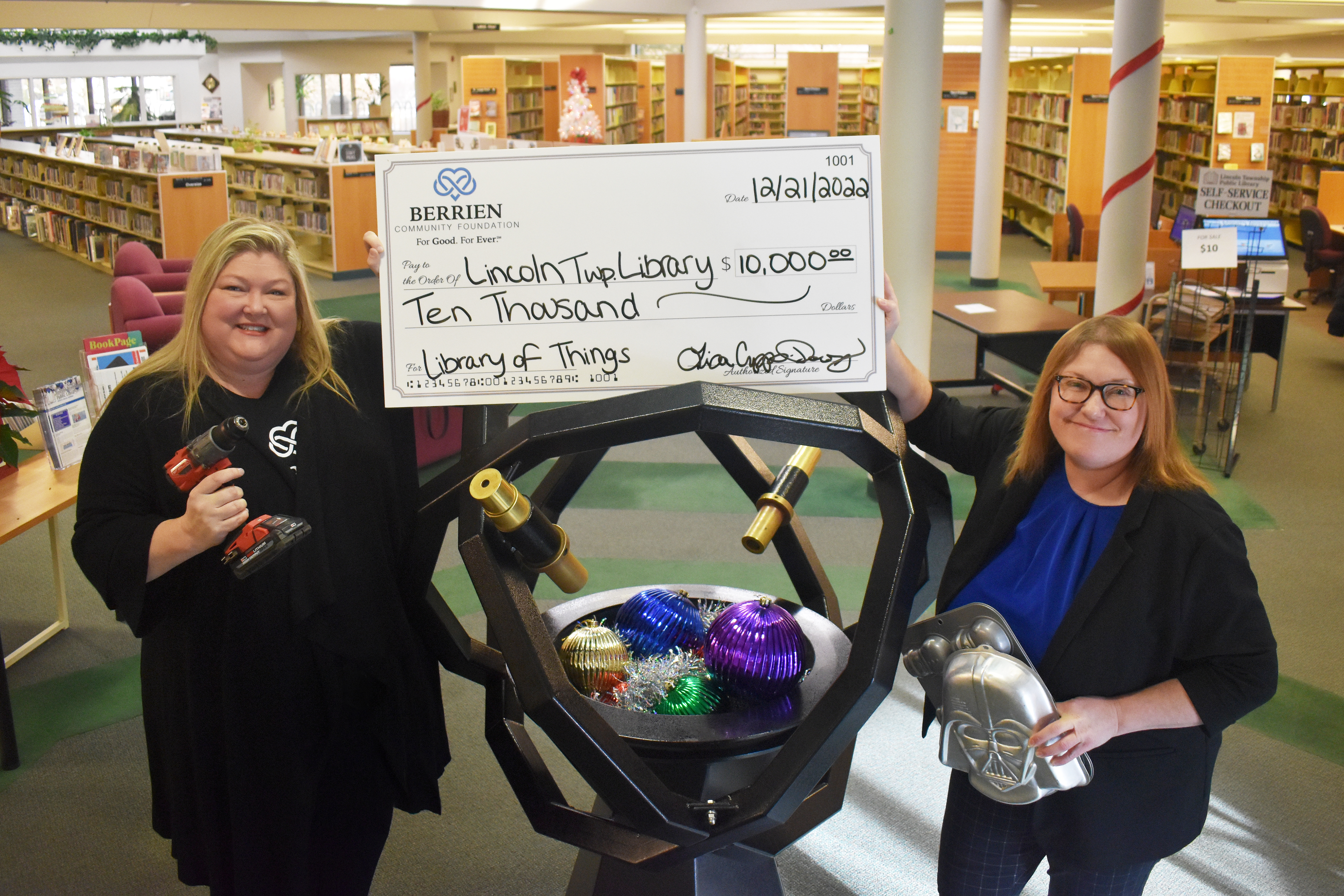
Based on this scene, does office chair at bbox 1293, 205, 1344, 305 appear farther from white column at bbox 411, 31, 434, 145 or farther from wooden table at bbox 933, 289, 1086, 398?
white column at bbox 411, 31, 434, 145

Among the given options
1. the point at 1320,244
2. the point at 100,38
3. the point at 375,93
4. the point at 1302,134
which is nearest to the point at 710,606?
the point at 1320,244

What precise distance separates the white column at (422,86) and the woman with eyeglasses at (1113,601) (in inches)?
605

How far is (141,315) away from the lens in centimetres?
636

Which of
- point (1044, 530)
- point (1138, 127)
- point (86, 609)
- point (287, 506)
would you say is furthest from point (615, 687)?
point (1138, 127)

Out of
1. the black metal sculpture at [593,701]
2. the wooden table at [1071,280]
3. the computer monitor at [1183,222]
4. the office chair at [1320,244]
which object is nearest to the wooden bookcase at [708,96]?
the wooden table at [1071,280]

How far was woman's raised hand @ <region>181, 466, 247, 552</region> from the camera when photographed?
4.77ft

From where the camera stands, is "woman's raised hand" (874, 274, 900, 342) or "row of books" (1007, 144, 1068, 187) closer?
"woman's raised hand" (874, 274, 900, 342)

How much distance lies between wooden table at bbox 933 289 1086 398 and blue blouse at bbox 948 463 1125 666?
13.4ft

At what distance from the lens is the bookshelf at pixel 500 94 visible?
15.9 m

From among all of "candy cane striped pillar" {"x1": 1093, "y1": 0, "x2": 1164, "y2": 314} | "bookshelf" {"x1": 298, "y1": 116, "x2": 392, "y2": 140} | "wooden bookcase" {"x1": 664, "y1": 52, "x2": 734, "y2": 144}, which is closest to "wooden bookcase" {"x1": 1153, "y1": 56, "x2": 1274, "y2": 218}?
"candy cane striped pillar" {"x1": 1093, "y1": 0, "x2": 1164, "y2": 314}

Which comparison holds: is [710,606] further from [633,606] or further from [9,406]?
[9,406]

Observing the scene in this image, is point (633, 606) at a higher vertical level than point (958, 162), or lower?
lower

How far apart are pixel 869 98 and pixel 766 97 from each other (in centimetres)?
453

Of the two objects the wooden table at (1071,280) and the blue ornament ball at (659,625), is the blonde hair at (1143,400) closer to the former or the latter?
the blue ornament ball at (659,625)
